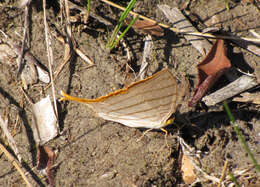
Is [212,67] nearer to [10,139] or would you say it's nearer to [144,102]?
[144,102]

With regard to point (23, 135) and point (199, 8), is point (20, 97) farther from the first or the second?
point (199, 8)

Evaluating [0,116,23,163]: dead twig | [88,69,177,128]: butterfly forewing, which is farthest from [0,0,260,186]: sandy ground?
[88,69,177,128]: butterfly forewing

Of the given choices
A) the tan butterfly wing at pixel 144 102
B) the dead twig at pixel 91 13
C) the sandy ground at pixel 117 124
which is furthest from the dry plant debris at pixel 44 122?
the dead twig at pixel 91 13

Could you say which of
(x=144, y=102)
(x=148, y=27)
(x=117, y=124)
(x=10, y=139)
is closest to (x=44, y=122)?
(x=10, y=139)

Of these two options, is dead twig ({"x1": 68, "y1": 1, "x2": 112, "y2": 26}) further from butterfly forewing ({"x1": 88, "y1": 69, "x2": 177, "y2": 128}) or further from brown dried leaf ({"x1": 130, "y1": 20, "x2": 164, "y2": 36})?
butterfly forewing ({"x1": 88, "y1": 69, "x2": 177, "y2": 128})

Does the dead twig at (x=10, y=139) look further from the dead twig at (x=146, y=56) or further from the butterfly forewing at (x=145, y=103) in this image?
the dead twig at (x=146, y=56)
